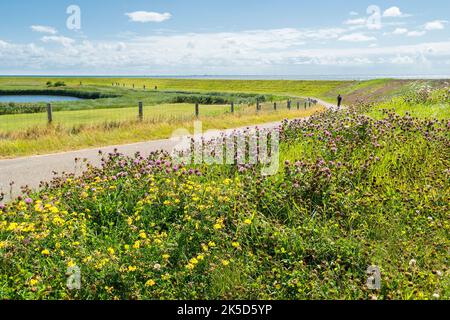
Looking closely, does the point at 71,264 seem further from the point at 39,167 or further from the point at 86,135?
the point at 86,135

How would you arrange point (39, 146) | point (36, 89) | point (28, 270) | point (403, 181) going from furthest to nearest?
point (36, 89) < point (39, 146) < point (403, 181) < point (28, 270)

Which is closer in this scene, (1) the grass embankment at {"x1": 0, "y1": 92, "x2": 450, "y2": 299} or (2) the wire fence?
(1) the grass embankment at {"x1": 0, "y1": 92, "x2": 450, "y2": 299}

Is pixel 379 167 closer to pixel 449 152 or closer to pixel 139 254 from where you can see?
pixel 449 152

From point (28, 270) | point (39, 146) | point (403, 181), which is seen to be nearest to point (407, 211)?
point (403, 181)

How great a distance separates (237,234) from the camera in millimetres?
4812

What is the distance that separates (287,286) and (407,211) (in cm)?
235

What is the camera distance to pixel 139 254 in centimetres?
449

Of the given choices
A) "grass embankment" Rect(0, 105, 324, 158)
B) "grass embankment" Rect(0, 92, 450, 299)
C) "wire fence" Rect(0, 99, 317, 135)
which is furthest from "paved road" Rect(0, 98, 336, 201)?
"wire fence" Rect(0, 99, 317, 135)

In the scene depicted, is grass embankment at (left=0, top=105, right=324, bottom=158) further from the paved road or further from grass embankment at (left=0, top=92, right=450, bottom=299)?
grass embankment at (left=0, top=92, right=450, bottom=299)

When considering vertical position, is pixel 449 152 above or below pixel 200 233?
above

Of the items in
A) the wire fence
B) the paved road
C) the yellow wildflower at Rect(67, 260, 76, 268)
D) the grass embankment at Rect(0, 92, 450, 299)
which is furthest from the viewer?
the wire fence

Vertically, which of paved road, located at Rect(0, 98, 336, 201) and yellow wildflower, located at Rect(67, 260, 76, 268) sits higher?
yellow wildflower, located at Rect(67, 260, 76, 268)

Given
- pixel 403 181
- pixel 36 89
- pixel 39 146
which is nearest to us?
pixel 403 181

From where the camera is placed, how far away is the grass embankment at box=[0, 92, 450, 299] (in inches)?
160
